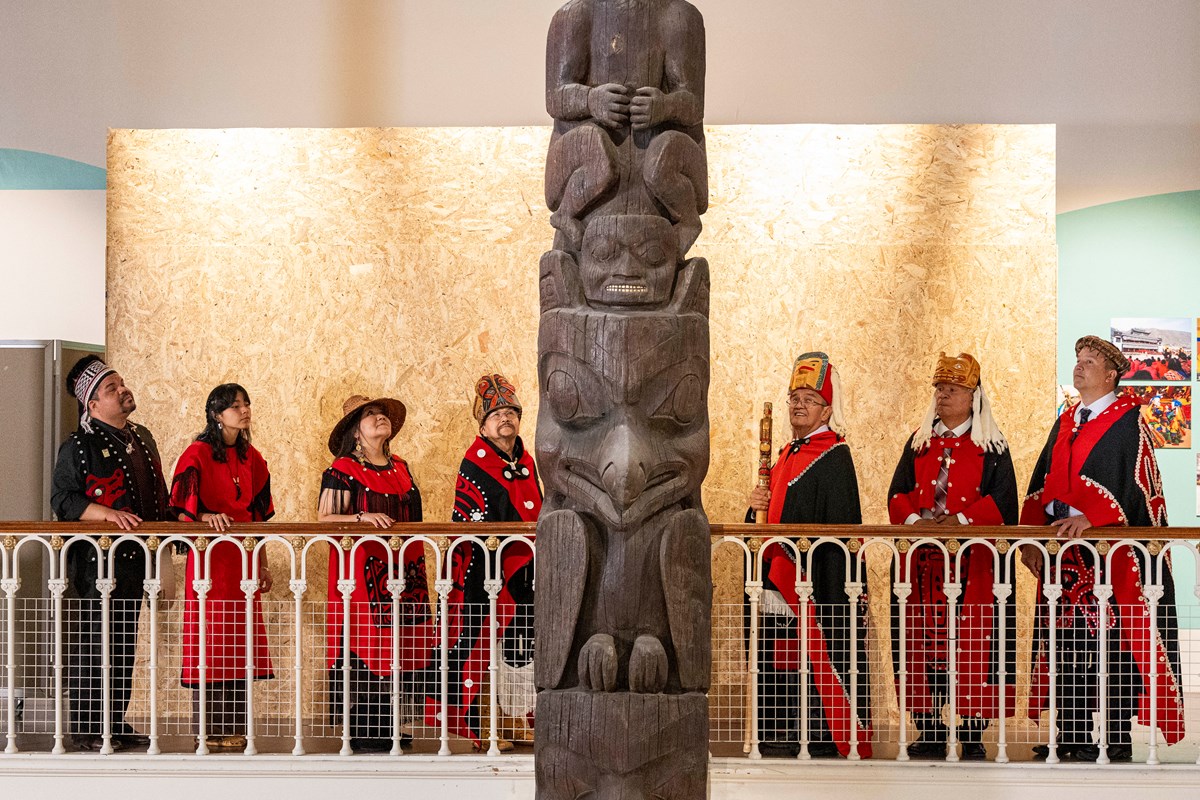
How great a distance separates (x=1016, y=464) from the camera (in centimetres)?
642

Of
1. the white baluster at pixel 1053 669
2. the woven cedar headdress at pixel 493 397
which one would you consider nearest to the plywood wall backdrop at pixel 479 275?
the woven cedar headdress at pixel 493 397

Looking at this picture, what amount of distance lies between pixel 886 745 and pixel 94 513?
3.31 meters

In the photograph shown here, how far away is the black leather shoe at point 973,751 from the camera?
15.8 feet

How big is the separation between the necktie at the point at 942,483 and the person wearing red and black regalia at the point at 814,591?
1.08 feet

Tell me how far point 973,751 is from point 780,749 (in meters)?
0.74

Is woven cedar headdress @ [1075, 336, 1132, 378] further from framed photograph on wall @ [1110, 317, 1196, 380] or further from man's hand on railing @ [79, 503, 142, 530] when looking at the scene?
man's hand on railing @ [79, 503, 142, 530]

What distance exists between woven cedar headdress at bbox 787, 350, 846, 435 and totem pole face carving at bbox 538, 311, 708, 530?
1689mm

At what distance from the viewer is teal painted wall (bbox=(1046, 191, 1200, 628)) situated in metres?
7.12

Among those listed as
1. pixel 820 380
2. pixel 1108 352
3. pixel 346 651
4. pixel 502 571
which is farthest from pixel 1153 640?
pixel 346 651

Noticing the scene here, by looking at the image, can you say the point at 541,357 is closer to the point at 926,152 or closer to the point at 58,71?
the point at 926,152

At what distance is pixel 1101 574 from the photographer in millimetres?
4969

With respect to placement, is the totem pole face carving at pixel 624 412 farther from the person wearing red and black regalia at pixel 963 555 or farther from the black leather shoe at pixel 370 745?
the black leather shoe at pixel 370 745

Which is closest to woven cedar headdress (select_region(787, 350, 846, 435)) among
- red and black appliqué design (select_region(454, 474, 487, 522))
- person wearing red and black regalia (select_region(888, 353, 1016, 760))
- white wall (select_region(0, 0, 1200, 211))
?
person wearing red and black regalia (select_region(888, 353, 1016, 760))

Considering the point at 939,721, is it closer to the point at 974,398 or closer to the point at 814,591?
the point at 814,591
